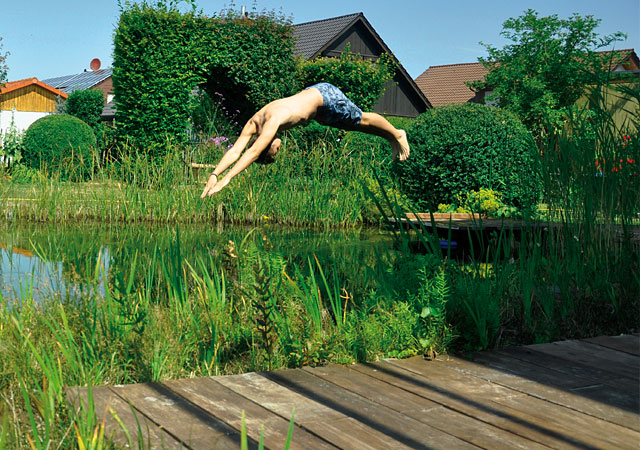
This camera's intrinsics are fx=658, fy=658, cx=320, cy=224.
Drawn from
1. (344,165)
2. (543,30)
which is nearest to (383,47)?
(543,30)

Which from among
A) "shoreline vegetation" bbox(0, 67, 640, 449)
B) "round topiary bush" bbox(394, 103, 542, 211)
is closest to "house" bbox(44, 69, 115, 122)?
"round topiary bush" bbox(394, 103, 542, 211)

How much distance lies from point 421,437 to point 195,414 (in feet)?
2.23

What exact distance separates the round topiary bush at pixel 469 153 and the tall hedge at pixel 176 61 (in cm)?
530

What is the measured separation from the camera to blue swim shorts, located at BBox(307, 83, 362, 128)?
5.22 m

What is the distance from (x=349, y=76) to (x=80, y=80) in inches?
1337

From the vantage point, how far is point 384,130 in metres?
5.86

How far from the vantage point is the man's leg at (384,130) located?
5.63 m

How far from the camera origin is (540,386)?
2.40 m

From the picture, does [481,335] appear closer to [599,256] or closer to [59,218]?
[599,256]

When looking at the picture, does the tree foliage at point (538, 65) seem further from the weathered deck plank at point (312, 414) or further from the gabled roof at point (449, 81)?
the weathered deck plank at point (312, 414)

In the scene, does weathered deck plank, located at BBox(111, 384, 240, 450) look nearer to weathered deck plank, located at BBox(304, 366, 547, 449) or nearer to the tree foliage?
weathered deck plank, located at BBox(304, 366, 547, 449)

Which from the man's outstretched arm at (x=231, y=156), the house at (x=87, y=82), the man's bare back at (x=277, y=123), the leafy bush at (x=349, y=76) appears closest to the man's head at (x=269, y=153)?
the man's bare back at (x=277, y=123)

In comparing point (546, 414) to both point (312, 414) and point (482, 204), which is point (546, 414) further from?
point (482, 204)

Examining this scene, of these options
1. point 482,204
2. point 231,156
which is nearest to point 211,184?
point 231,156
